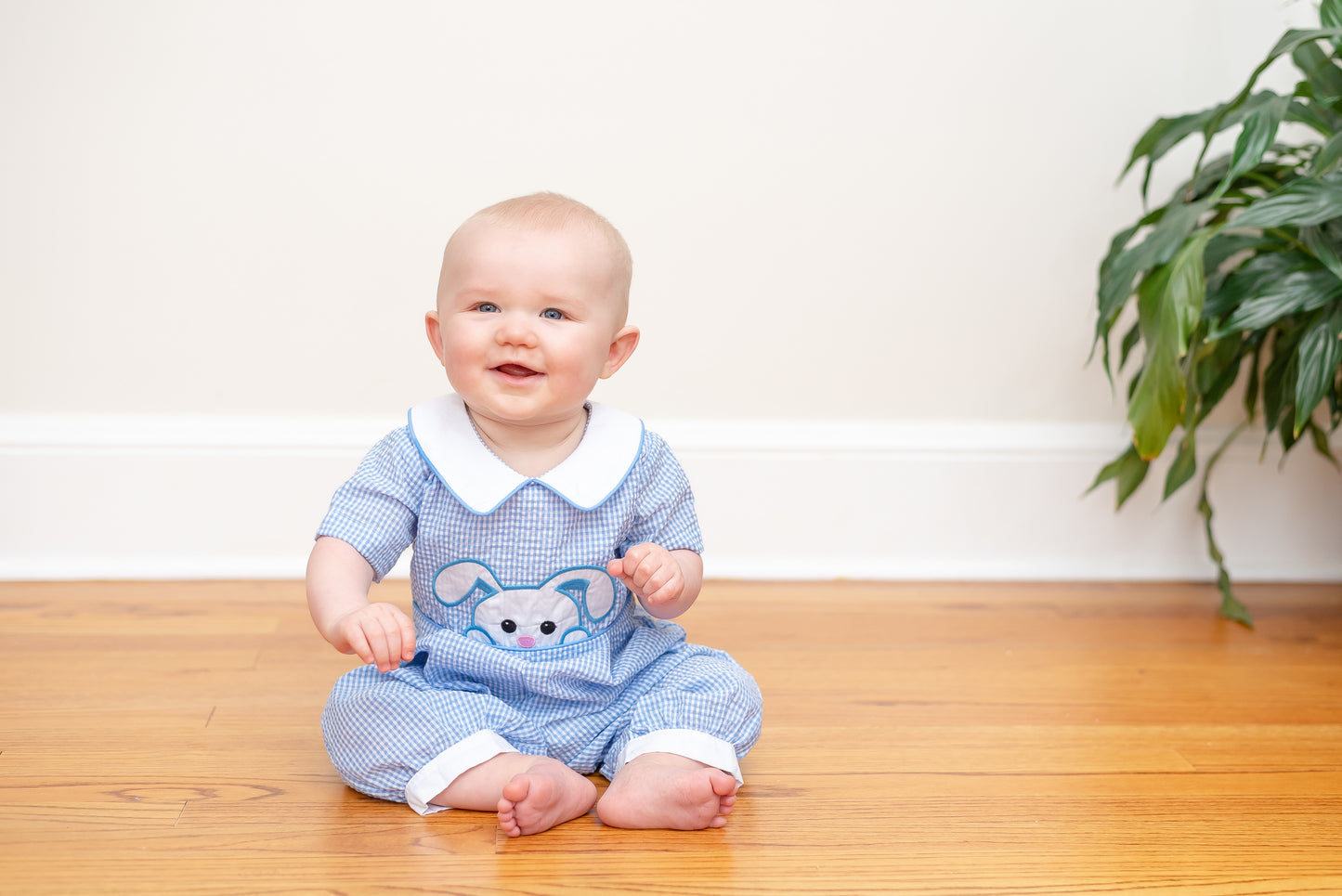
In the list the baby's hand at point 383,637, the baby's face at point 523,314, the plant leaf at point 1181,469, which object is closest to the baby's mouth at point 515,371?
the baby's face at point 523,314

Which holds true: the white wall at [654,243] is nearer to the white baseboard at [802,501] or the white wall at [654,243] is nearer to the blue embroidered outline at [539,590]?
the white baseboard at [802,501]

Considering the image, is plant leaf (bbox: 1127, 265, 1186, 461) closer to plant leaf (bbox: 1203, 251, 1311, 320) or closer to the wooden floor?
plant leaf (bbox: 1203, 251, 1311, 320)

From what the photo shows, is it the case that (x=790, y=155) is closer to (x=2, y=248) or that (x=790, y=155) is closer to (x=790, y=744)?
(x=790, y=744)

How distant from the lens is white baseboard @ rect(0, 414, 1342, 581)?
4.94 ft

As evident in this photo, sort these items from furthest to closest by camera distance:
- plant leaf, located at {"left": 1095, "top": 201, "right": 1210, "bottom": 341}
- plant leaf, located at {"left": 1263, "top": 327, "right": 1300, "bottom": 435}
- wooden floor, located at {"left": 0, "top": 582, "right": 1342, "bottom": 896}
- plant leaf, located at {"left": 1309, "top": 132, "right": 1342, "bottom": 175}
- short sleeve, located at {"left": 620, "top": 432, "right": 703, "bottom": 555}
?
plant leaf, located at {"left": 1263, "top": 327, "right": 1300, "bottom": 435}
plant leaf, located at {"left": 1095, "top": 201, "right": 1210, "bottom": 341}
plant leaf, located at {"left": 1309, "top": 132, "right": 1342, "bottom": 175}
short sleeve, located at {"left": 620, "top": 432, "right": 703, "bottom": 555}
wooden floor, located at {"left": 0, "top": 582, "right": 1342, "bottom": 896}

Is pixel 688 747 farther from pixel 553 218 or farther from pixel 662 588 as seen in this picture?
pixel 553 218

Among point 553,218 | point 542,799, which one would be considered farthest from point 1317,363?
point 542,799

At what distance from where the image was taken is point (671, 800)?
2.70 ft

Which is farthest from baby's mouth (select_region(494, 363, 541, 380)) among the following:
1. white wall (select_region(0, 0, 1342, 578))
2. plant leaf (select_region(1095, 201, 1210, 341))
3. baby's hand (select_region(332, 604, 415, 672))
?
plant leaf (select_region(1095, 201, 1210, 341))

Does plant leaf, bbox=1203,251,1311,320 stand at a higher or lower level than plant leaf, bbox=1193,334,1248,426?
higher

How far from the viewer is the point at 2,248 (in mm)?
1470

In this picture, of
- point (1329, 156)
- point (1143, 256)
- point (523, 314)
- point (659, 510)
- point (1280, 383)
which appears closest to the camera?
point (523, 314)

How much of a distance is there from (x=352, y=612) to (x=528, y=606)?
0.16 meters

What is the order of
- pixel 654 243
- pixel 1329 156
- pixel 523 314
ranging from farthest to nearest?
1. pixel 654 243
2. pixel 1329 156
3. pixel 523 314
